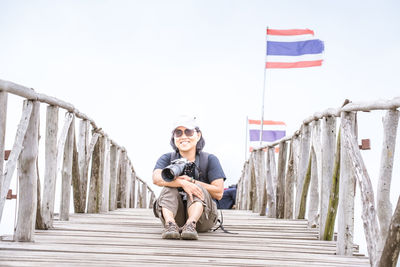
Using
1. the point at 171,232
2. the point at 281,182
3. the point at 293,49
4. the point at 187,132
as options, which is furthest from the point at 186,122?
the point at 293,49

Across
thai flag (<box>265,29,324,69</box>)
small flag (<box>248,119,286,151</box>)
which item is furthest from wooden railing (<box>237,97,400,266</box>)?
small flag (<box>248,119,286,151</box>)

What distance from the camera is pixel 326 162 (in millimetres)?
4566

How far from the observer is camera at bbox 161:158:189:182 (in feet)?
13.9

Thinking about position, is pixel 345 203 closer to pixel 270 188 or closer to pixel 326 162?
pixel 326 162

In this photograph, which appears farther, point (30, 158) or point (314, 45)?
point (314, 45)

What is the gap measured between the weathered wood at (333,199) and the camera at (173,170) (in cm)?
112

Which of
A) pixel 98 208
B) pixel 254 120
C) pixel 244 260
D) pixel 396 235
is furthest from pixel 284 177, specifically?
pixel 254 120

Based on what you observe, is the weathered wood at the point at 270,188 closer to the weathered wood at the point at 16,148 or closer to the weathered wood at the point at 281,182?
the weathered wood at the point at 281,182

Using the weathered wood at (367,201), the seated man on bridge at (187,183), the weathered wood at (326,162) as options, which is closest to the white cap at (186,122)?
the seated man on bridge at (187,183)

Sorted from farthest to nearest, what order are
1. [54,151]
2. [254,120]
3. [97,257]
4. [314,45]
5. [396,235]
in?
[254,120] < [314,45] < [54,151] < [97,257] < [396,235]

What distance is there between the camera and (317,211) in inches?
215

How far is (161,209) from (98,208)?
10.1 ft

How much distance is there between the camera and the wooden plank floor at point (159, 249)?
3.13 meters

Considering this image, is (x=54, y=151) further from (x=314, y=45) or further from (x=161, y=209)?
(x=314, y=45)
